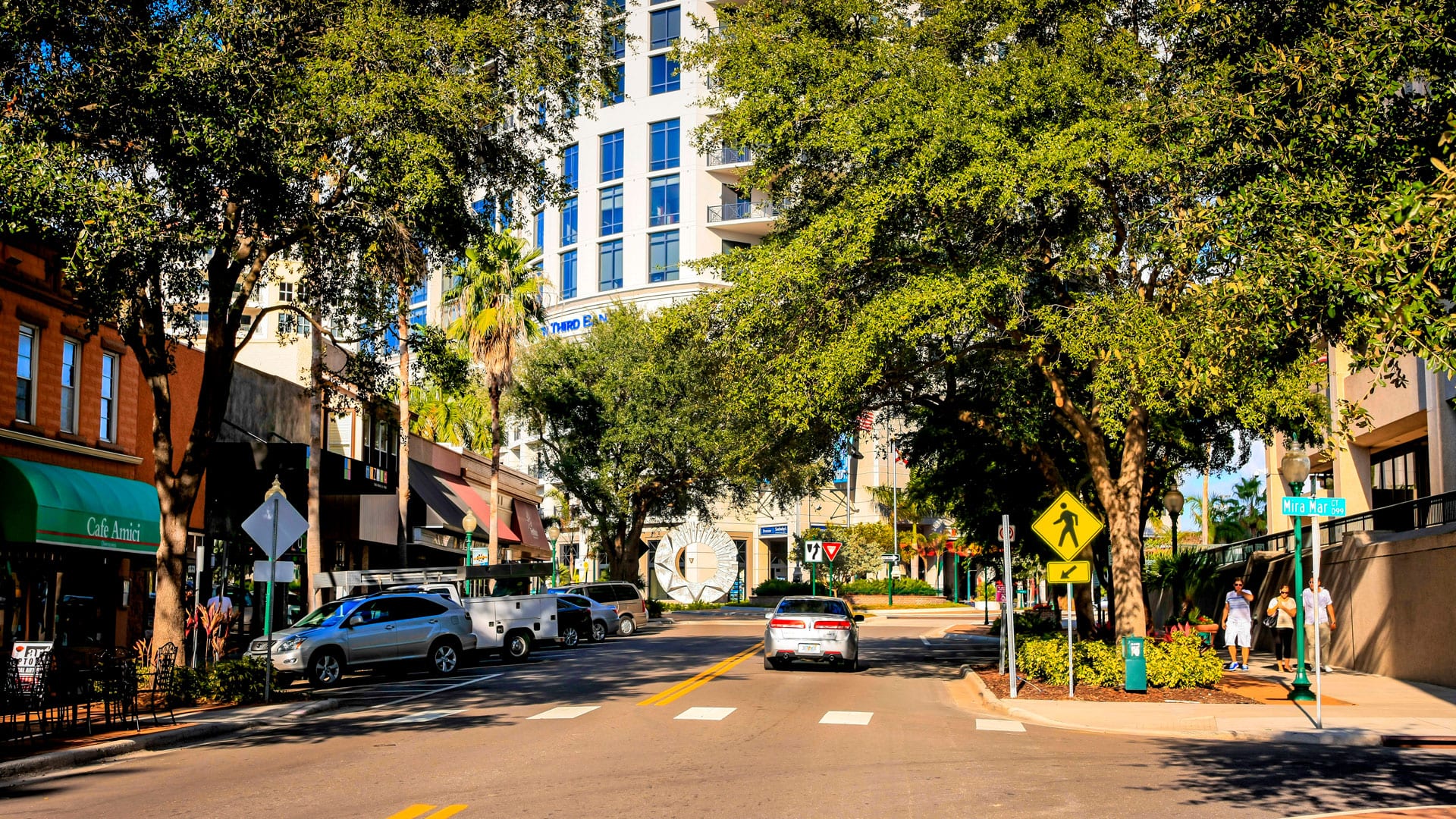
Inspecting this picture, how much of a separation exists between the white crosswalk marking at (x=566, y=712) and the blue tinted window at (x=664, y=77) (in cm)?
6179

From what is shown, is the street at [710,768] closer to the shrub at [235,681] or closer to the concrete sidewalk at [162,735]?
the concrete sidewalk at [162,735]

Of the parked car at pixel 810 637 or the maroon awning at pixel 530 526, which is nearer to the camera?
the parked car at pixel 810 637

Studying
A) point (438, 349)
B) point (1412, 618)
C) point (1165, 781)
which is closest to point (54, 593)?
point (438, 349)

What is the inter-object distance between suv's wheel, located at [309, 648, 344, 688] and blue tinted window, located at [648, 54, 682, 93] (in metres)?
57.3

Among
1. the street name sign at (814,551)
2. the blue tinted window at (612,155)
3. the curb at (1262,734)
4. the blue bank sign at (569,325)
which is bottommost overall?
the curb at (1262,734)

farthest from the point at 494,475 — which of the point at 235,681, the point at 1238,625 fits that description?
the point at 1238,625

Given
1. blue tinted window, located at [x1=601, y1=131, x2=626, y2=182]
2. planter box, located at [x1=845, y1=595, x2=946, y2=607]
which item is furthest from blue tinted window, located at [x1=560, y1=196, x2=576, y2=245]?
planter box, located at [x1=845, y1=595, x2=946, y2=607]

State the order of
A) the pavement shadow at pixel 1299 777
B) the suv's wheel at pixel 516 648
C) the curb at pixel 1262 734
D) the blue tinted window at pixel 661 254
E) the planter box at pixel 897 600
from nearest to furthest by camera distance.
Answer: the pavement shadow at pixel 1299 777 → the curb at pixel 1262 734 → the suv's wheel at pixel 516 648 → the planter box at pixel 897 600 → the blue tinted window at pixel 661 254

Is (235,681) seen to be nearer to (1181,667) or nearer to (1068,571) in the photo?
(1068,571)

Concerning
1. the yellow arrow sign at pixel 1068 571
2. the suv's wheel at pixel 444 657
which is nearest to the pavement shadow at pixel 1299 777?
the yellow arrow sign at pixel 1068 571

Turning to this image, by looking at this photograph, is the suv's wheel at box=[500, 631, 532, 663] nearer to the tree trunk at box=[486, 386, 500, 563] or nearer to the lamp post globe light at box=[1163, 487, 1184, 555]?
the tree trunk at box=[486, 386, 500, 563]

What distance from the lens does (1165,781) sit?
11.3 meters

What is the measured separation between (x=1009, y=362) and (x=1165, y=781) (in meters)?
12.8

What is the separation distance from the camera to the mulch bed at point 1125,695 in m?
18.9
